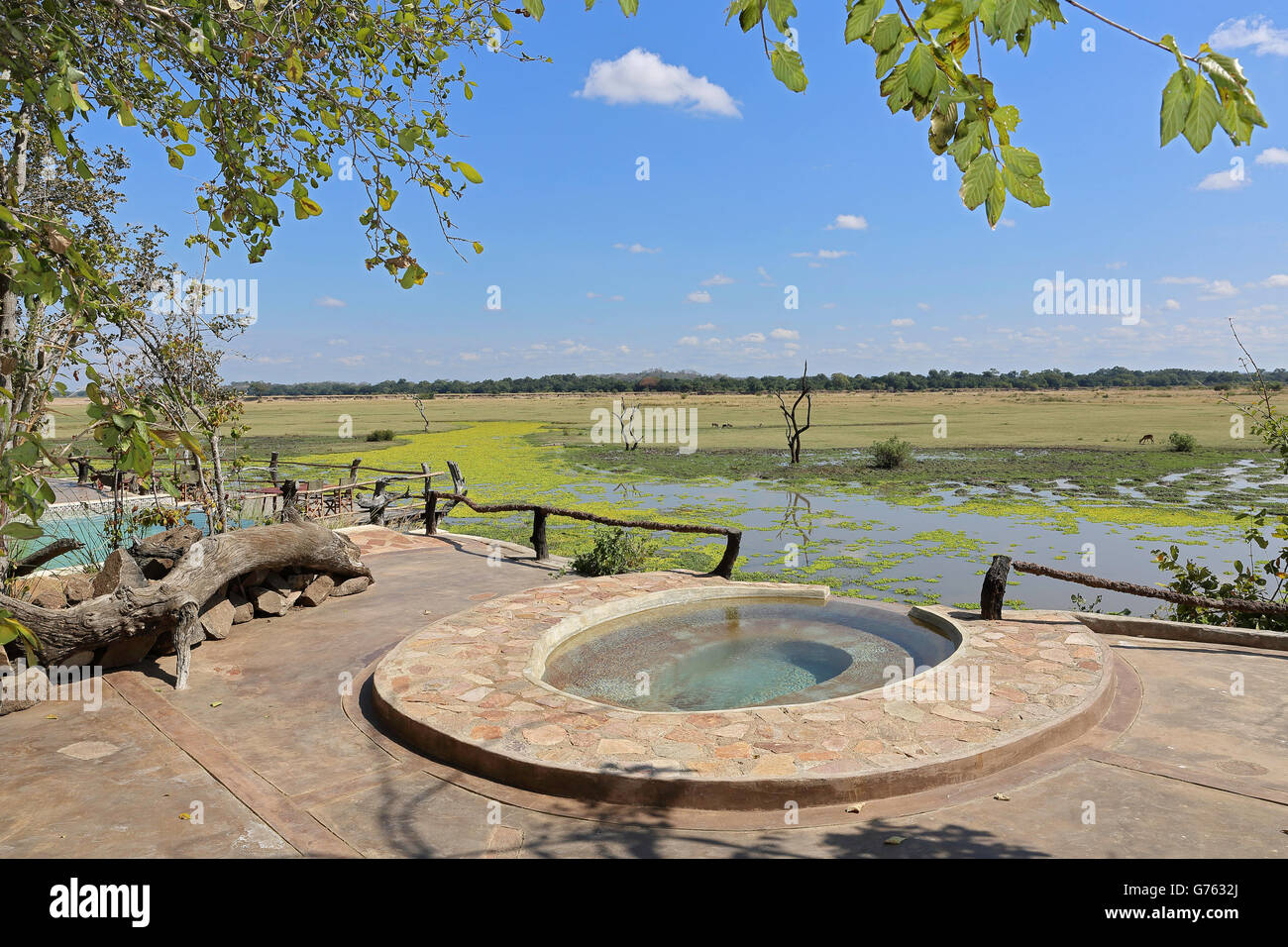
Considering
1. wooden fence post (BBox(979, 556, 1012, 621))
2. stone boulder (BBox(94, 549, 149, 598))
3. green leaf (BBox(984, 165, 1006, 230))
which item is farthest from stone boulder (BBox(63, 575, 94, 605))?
wooden fence post (BBox(979, 556, 1012, 621))

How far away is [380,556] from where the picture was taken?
416 inches

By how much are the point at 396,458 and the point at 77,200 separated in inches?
980

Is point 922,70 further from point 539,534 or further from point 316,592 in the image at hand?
point 539,534

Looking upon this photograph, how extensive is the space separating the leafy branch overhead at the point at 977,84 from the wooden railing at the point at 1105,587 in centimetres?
539

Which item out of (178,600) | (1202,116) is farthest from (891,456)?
(1202,116)

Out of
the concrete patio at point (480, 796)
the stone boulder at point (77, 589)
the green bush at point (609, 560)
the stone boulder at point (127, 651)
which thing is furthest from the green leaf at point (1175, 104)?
the stone boulder at point (77, 589)

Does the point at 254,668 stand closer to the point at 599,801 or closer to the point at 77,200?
the point at 599,801

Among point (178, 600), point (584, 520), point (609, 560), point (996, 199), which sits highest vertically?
point (996, 199)

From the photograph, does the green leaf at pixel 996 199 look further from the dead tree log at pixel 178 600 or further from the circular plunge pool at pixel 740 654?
the dead tree log at pixel 178 600

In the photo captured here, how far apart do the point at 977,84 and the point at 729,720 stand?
3789 mm

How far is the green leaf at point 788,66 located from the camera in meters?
2.30

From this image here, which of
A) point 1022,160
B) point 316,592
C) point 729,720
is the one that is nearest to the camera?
point 1022,160

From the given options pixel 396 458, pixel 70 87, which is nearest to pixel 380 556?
pixel 70 87

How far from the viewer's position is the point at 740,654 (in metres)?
6.57
